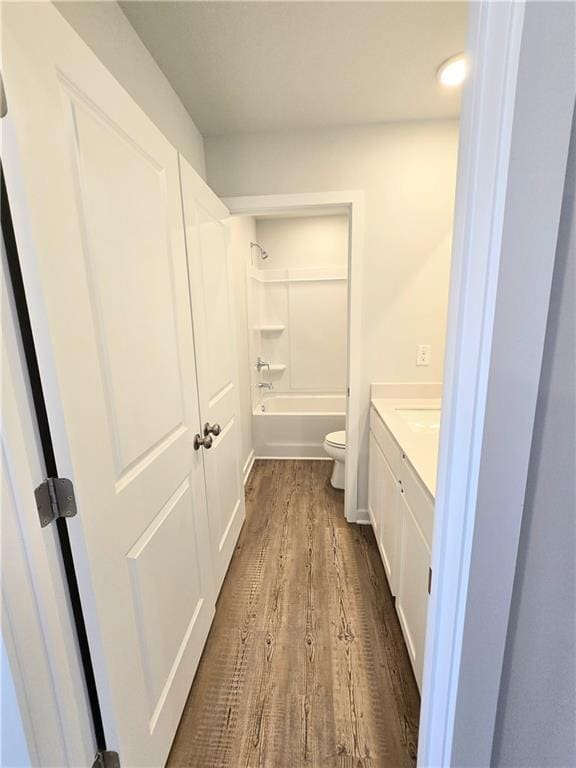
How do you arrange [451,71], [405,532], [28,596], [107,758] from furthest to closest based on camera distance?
1. [451,71]
2. [405,532]
3. [107,758]
4. [28,596]

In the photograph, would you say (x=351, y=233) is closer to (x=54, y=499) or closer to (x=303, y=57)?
(x=303, y=57)

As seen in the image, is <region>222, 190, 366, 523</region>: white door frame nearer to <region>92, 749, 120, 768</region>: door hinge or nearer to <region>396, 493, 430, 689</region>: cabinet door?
<region>396, 493, 430, 689</region>: cabinet door

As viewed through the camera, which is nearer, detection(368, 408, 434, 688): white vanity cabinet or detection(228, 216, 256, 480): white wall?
detection(368, 408, 434, 688): white vanity cabinet

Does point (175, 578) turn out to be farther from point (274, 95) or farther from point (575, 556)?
point (274, 95)

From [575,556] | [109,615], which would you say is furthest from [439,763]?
[109,615]

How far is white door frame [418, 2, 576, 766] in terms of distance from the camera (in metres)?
0.45

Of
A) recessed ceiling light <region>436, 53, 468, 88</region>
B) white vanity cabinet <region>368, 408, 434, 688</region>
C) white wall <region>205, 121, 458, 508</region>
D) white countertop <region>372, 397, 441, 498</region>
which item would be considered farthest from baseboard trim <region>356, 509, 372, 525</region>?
recessed ceiling light <region>436, 53, 468, 88</region>

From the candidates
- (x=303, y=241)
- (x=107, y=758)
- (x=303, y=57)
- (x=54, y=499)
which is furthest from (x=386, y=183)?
(x=107, y=758)

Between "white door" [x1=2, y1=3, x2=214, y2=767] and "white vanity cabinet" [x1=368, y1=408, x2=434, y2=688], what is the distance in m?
0.86

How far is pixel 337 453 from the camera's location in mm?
2686

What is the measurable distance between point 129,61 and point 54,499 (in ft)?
A: 4.99

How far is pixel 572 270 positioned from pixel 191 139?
2007 mm

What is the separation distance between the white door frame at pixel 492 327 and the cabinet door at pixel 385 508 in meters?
0.86

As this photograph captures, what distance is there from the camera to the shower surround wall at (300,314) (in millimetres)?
3809
